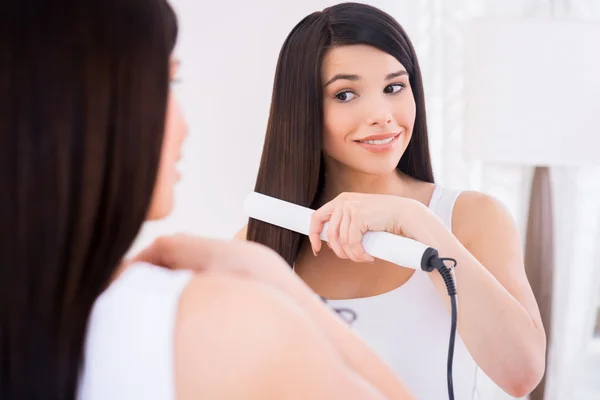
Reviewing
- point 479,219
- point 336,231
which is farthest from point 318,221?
point 479,219

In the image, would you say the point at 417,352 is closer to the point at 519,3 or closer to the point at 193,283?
the point at 193,283

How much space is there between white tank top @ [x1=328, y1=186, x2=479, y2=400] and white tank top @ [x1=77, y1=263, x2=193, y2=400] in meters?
0.72

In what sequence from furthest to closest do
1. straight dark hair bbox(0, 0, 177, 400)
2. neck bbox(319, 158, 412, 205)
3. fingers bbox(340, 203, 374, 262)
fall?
neck bbox(319, 158, 412, 205) < fingers bbox(340, 203, 374, 262) < straight dark hair bbox(0, 0, 177, 400)

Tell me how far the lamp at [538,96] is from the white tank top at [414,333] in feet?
1.96

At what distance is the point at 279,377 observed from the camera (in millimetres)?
473

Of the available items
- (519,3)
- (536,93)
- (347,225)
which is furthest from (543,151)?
(347,225)

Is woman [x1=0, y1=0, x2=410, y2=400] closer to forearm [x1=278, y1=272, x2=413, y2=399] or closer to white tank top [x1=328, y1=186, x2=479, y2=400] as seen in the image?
forearm [x1=278, y1=272, x2=413, y2=399]

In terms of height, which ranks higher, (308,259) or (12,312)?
(12,312)

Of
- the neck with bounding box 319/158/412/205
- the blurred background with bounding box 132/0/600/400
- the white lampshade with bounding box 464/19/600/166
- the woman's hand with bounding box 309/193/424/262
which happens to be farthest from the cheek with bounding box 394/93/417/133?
the blurred background with bounding box 132/0/600/400

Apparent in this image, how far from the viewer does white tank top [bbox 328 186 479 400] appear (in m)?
1.17

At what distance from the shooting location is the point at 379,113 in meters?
1.23

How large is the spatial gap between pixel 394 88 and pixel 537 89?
0.51m

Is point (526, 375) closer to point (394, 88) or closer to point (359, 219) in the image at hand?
point (359, 219)

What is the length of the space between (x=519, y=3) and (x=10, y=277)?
→ 180 cm
